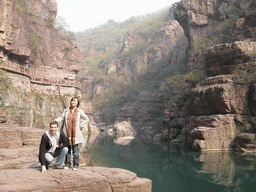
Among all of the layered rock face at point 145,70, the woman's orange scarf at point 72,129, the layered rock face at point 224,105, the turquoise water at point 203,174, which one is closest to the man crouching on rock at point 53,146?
the woman's orange scarf at point 72,129

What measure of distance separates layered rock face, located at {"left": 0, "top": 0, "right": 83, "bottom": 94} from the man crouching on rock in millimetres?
18748

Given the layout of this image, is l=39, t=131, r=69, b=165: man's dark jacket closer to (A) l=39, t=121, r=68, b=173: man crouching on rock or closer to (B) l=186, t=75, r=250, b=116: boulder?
(A) l=39, t=121, r=68, b=173: man crouching on rock

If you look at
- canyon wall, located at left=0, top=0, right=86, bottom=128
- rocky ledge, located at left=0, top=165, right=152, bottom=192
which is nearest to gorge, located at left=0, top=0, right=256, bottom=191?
rocky ledge, located at left=0, top=165, right=152, bottom=192

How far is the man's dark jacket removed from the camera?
503 cm

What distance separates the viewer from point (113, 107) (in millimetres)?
56156

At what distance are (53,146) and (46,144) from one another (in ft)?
Result: 0.53

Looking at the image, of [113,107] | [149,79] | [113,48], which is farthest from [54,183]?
[113,48]

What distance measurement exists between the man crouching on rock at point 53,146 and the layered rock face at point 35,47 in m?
18.7

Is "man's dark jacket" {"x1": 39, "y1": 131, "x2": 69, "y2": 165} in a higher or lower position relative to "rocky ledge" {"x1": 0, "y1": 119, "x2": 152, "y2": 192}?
higher

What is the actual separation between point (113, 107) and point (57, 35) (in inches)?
988

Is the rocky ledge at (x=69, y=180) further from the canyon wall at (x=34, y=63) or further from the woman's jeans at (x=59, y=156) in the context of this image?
the canyon wall at (x=34, y=63)

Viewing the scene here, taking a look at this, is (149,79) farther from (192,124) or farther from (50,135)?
(50,135)

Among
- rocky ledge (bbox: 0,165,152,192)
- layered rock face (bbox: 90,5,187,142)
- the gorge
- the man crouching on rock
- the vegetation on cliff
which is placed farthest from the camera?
the vegetation on cliff

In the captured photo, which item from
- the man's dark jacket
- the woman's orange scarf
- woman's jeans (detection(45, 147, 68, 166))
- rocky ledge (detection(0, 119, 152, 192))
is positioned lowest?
rocky ledge (detection(0, 119, 152, 192))
